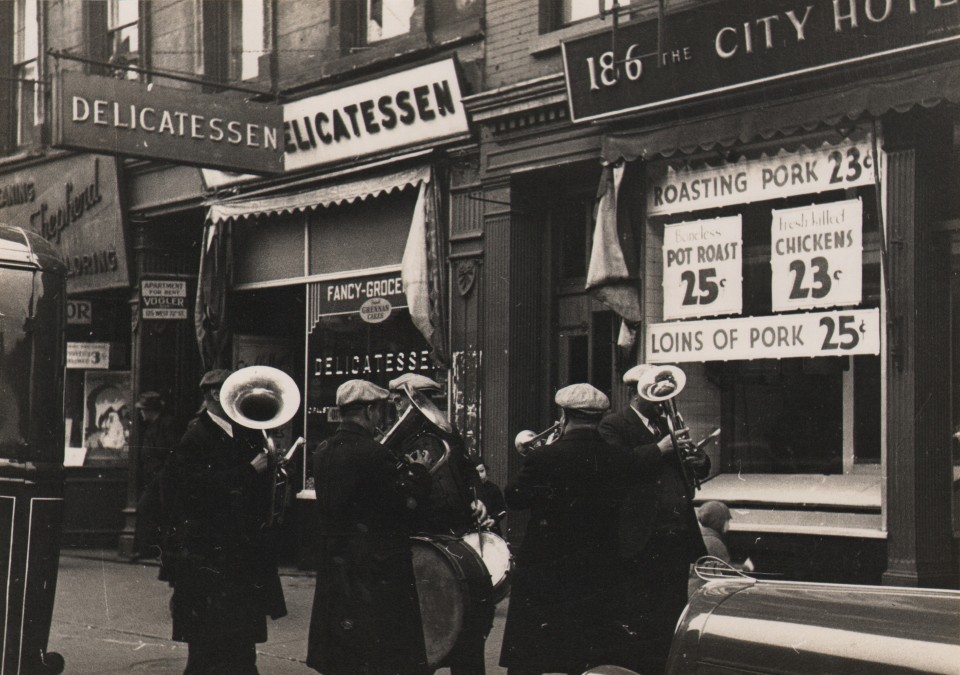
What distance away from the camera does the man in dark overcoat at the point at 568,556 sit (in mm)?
6730

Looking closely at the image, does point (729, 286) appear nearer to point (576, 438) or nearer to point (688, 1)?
point (688, 1)

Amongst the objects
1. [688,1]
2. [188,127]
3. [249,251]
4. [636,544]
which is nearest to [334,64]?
[188,127]

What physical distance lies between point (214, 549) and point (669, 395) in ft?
8.75

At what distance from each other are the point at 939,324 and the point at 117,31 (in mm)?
11918

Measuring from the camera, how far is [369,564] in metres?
6.57

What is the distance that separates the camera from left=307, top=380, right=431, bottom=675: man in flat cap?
654 cm

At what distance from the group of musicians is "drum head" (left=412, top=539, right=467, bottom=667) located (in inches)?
1.1

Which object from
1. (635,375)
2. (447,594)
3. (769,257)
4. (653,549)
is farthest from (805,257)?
(447,594)

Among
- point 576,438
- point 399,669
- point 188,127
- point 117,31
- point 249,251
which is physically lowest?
point 399,669

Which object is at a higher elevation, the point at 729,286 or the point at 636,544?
the point at 729,286

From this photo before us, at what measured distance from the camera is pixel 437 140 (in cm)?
1245

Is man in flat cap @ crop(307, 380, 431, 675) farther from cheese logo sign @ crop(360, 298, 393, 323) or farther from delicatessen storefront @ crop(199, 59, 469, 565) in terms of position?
cheese logo sign @ crop(360, 298, 393, 323)

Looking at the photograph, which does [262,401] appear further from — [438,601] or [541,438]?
[541,438]

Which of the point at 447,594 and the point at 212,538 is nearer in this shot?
the point at 212,538
